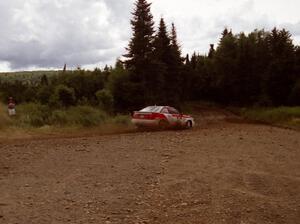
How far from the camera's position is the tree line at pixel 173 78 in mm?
45719

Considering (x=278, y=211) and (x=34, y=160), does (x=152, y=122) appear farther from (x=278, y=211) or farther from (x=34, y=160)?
(x=278, y=211)

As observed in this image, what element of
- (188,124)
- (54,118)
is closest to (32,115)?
(54,118)

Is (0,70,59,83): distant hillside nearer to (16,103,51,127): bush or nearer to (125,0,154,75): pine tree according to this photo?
(125,0,154,75): pine tree

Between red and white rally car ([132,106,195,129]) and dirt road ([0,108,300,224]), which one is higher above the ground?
red and white rally car ([132,106,195,129])

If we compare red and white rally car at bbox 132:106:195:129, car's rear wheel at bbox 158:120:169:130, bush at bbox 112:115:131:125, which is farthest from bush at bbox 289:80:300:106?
car's rear wheel at bbox 158:120:169:130

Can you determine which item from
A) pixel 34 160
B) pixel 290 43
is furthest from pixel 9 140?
pixel 290 43

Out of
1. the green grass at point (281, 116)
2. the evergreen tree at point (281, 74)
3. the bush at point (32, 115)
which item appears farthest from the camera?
the evergreen tree at point (281, 74)

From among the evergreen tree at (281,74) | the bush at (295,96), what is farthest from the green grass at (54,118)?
the evergreen tree at (281,74)

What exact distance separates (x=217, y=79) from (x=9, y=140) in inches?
2078

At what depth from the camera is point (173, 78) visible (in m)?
55.8

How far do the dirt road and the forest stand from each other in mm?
17557

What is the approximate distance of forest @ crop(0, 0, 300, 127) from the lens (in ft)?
149

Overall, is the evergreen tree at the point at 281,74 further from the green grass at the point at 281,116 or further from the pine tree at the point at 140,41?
the pine tree at the point at 140,41

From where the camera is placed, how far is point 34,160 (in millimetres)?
13570
